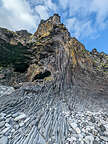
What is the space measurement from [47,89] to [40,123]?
246cm

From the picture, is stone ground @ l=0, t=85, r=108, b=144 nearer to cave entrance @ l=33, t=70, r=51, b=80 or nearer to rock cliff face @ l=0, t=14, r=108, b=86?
cave entrance @ l=33, t=70, r=51, b=80

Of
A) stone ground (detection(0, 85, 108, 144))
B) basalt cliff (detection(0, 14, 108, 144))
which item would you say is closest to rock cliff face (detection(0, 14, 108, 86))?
basalt cliff (detection(0, 14, 108, 144))

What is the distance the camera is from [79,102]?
6.23 metres

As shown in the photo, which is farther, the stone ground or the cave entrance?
the cave entrance

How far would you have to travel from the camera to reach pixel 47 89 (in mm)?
5613

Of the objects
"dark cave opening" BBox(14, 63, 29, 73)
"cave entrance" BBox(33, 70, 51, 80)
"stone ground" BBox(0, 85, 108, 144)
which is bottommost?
"stone ground" BBox(0, 85, 108, 144)

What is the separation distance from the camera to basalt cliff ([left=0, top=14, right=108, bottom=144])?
3.11 metres

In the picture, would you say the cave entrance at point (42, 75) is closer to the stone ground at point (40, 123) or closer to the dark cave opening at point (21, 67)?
the stone ground at point (40, 123)

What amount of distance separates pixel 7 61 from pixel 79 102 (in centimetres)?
848

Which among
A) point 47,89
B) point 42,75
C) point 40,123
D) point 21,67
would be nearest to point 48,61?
point 42,75

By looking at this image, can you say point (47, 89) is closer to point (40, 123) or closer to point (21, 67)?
point (40, 123)

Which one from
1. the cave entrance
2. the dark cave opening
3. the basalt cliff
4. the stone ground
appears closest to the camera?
the stone ground

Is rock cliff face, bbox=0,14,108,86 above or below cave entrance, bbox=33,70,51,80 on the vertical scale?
above

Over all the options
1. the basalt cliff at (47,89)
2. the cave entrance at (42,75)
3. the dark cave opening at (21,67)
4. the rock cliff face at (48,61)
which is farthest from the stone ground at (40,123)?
the dark cave opening at (21,67)
